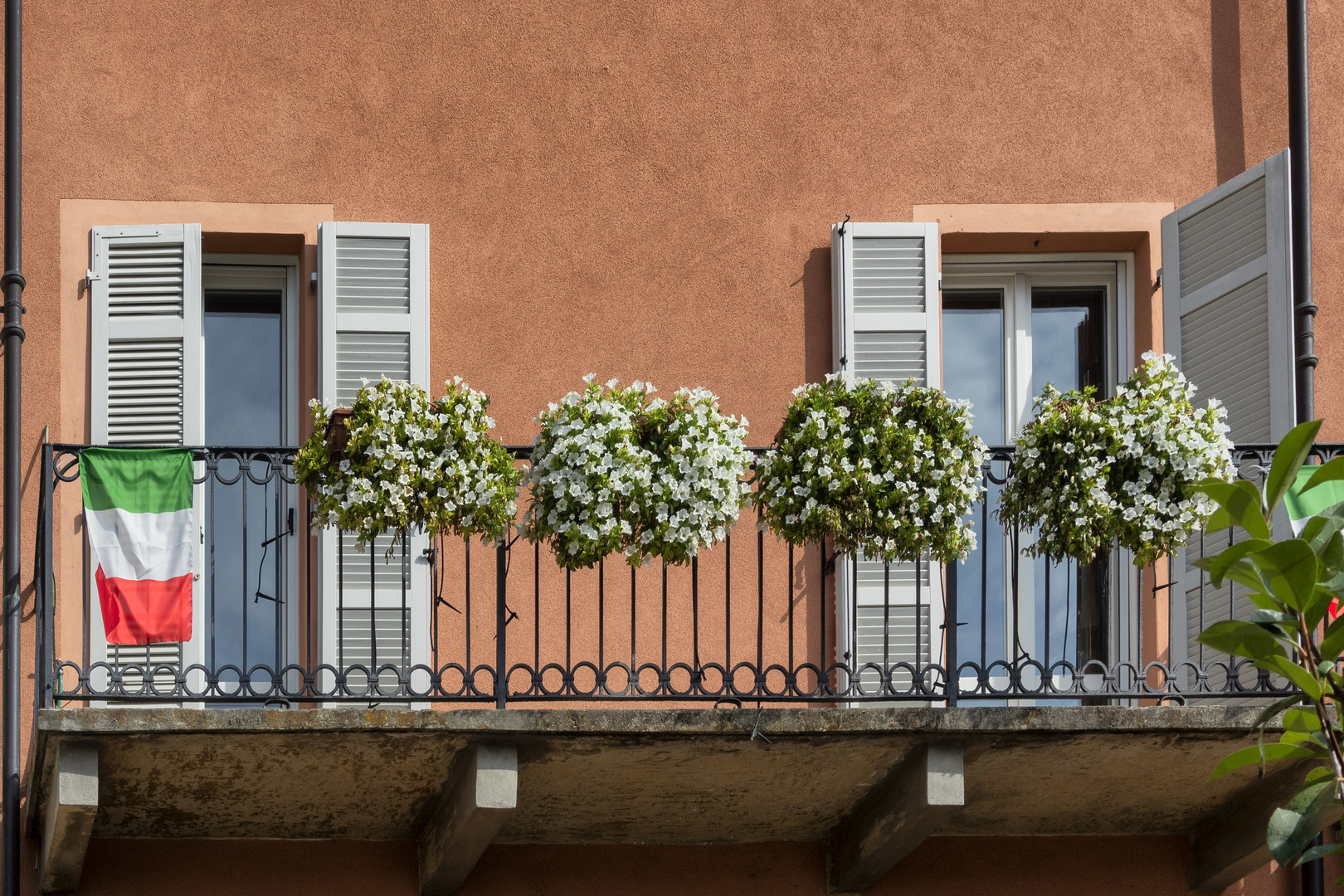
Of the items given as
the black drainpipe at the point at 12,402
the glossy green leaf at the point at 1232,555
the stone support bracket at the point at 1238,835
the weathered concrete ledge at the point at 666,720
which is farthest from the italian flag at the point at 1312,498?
the black drainpipe at the point at 12,402

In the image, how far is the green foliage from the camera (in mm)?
4633

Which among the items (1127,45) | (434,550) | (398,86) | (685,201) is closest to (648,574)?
(434,550)

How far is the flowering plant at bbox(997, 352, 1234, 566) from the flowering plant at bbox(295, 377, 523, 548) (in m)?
1.82

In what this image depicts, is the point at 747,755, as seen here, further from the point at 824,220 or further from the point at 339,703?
the point at 824,220

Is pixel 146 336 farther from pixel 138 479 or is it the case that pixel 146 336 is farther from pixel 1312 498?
pixel 1312 498

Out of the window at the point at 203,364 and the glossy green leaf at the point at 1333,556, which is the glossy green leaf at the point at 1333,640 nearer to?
the glossy green leaf at the point at 1333,556

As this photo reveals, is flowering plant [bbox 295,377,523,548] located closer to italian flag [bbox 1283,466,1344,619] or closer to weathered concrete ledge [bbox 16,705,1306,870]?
weathered concrete ledge [bbox 16,705,1306,870]

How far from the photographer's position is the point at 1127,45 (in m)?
8.52

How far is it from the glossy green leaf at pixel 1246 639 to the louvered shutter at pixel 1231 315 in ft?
8.79

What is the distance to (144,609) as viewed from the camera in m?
6.92

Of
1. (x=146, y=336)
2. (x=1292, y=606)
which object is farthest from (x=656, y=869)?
(x=1292, y=606)

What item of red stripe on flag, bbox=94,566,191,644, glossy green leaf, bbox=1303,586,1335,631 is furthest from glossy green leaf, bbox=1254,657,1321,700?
red stripe on flag, bbox=94,566,191,644

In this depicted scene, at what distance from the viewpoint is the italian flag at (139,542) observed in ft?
22.7

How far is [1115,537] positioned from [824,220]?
1.81 meters
